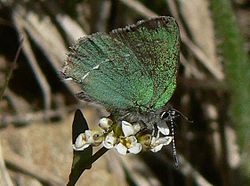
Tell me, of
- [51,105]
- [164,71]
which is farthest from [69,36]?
[164,71]

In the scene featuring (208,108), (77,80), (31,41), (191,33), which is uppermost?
(77,80)

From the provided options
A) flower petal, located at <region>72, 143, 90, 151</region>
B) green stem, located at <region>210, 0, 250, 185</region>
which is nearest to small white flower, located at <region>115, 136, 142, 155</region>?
Answer: flower petal, located at <region>72, 143, 90, 151</region>

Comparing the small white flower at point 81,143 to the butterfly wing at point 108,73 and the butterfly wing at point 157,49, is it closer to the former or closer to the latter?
the butterfly wing at point 108,73

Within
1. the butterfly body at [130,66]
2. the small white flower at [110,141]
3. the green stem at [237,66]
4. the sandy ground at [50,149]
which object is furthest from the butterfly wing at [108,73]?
the sandy ground at [50,149]

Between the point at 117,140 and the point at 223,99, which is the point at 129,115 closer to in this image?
the point at 117,140

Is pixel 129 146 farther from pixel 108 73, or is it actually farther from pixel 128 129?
pixel 108 73
